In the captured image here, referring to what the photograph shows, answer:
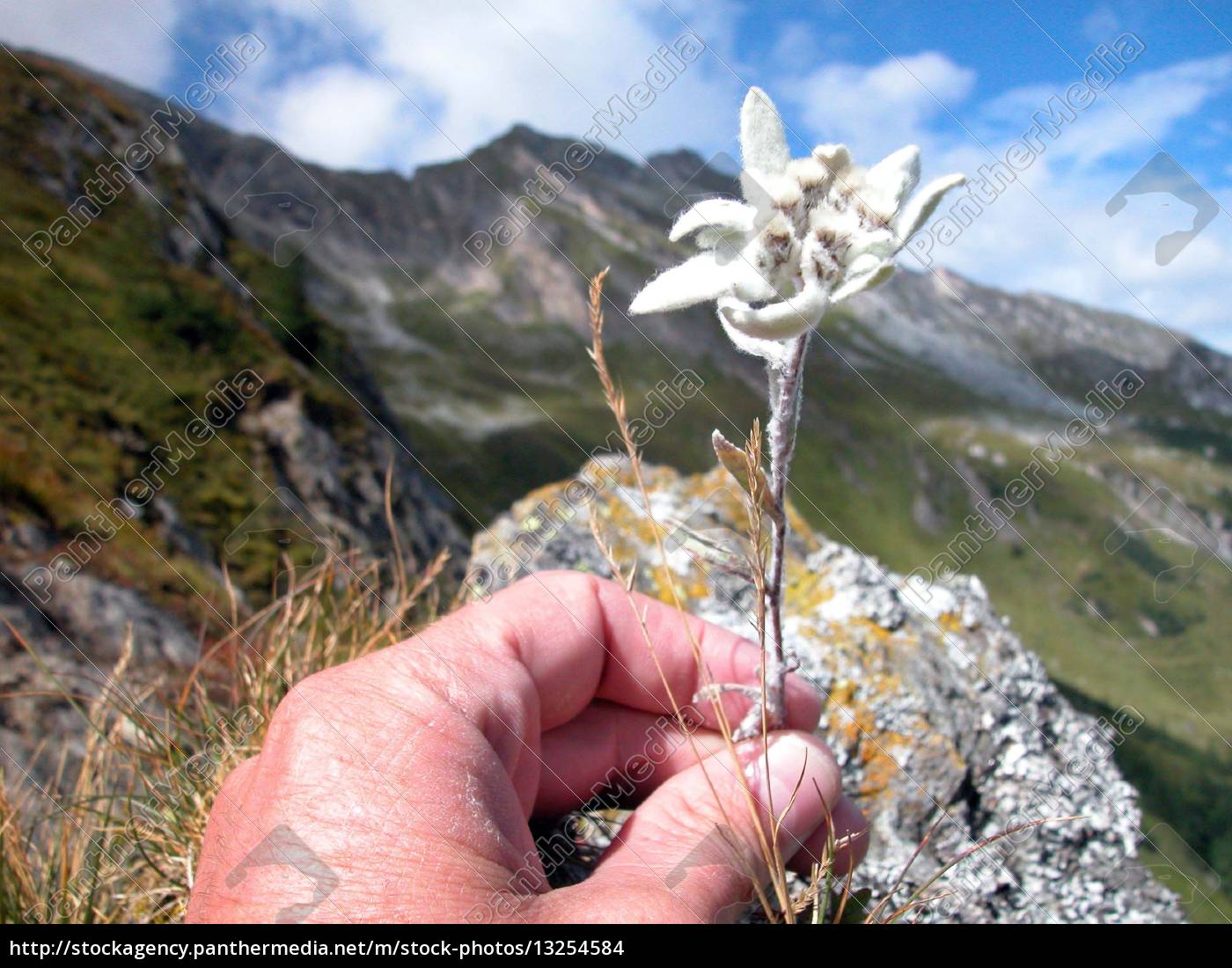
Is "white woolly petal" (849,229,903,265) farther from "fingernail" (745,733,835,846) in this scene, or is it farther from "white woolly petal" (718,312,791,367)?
"fingernail" (745,733,835,846)

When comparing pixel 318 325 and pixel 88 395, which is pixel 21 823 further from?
pixel 318 325

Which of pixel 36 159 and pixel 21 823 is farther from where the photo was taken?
pixel 36 159

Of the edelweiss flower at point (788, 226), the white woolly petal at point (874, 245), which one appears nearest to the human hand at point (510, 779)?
the edelweiss flower at point (788, 226)

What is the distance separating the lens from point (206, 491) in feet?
21.2

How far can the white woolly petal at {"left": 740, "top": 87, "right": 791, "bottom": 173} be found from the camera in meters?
1.54

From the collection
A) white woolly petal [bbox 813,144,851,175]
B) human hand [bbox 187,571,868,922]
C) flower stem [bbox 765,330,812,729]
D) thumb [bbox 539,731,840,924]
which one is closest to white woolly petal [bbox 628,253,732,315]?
flower stem [bbox 765,330,812,729]

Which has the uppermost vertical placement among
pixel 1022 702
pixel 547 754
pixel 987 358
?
pixel 987 358

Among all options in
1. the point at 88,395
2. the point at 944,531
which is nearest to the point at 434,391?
the point at 944,531

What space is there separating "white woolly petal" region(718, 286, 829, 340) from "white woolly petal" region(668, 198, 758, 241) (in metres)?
0.28

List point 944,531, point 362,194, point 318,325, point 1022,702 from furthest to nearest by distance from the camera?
point 362,194 → point 944,531 → point 318,325 → point 1022,702

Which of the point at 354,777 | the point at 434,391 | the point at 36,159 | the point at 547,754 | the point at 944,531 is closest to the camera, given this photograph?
the point at 354,777

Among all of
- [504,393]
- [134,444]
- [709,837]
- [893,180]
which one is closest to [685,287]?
[893,180]

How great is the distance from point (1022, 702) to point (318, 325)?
14136mm

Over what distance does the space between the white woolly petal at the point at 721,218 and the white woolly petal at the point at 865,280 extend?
28cm
